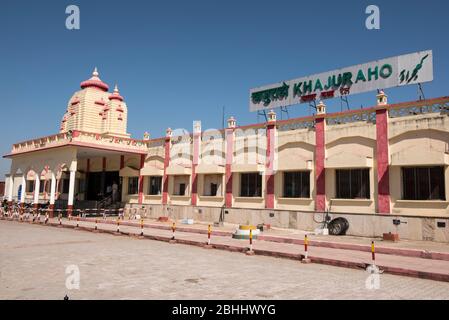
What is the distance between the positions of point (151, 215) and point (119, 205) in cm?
486

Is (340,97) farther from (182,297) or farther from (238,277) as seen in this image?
→ (182,297)

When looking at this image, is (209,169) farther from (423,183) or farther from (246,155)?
(423,183)

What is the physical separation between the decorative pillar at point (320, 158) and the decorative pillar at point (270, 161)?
132 inches

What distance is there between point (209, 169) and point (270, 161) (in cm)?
535

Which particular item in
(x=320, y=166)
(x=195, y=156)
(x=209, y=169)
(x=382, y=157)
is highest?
→ (x=195, y=156)

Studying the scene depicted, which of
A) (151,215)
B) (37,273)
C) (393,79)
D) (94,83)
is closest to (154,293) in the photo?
(37,273)

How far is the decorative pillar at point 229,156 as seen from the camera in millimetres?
28472

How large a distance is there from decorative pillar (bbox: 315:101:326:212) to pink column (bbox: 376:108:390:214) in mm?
3327

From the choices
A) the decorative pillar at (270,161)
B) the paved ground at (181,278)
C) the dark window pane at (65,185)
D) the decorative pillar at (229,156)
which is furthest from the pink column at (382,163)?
the dark window pane at (65,185)

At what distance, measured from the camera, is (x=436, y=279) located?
1051 centimetres

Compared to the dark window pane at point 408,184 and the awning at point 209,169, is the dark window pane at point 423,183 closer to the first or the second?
the dark window pane at point 408,184

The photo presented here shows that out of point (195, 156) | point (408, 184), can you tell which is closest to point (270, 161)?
point (195, 156)

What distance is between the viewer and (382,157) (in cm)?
2100

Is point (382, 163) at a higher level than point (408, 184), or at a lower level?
higher
